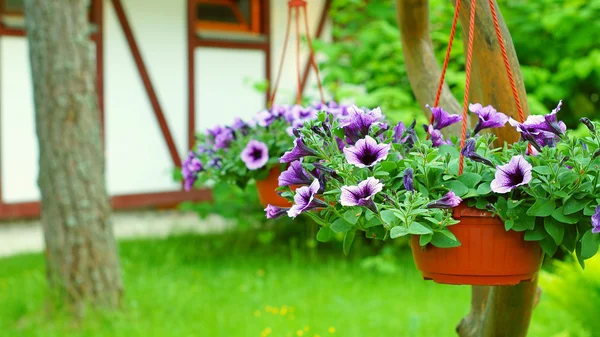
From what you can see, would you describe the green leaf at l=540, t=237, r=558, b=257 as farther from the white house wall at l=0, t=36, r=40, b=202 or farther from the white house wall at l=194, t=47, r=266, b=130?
the white house wall at l=194, t=47, r=266, b=130

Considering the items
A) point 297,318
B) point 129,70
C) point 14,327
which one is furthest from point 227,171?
point 129,70

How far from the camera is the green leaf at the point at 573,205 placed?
1.23 meters

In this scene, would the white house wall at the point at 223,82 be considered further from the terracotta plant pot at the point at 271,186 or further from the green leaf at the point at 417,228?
the green leaf at the point at 417,228

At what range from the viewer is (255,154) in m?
2.01

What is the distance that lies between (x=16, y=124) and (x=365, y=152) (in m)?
5.38

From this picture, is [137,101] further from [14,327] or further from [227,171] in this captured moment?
Answer: [227,171]

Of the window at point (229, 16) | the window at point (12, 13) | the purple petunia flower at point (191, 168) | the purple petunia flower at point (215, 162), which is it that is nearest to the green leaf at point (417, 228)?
the purple petunia flower at point (215, 162)

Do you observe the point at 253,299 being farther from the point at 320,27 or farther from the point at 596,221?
the point at 320,27

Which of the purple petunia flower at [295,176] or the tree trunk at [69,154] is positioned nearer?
the purple petunia flower at [295,176]

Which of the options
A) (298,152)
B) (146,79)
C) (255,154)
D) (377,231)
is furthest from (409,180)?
(146,79)

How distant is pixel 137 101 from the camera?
6.78 metres

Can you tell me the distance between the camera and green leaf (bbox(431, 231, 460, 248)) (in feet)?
4.16

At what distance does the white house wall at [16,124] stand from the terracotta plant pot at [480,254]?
5239 millimetres

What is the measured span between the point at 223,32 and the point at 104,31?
46.0 inches
